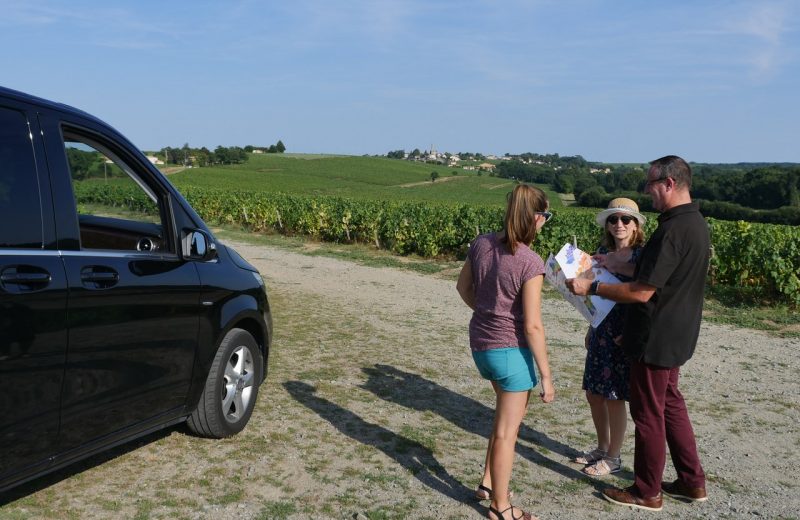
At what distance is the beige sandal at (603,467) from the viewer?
15.2 ft

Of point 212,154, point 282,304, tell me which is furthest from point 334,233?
point 212,154

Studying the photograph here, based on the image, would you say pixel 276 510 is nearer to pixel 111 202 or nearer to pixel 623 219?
pixel 111 202

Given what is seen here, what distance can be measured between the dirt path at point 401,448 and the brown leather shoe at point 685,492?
9 centimetres

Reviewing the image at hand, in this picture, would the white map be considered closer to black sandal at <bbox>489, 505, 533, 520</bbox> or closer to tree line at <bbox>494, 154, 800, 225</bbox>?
black sandal at <bbox>489, 505, 533, 520</bbox>

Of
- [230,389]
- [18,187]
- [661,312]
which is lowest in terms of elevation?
[230,389]

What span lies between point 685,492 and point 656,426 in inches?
21.6

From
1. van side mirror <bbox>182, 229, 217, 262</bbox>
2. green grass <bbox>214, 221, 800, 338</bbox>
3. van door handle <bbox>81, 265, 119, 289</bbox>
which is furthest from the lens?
green grass <bbox>214, 221, 800, 338</bbox>

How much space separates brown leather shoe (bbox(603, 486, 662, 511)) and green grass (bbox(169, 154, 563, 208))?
50.5m

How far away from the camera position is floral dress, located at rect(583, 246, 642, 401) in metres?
4.49

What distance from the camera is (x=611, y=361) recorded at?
455 centimetres

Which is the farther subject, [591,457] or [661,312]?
[591,457]

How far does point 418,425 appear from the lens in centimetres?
550

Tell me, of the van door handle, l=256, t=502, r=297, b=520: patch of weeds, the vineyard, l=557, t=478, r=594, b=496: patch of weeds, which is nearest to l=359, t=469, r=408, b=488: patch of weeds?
l=256, t=502, r=297, b=520: patch of weeds

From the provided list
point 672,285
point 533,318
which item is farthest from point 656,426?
point 533,318
